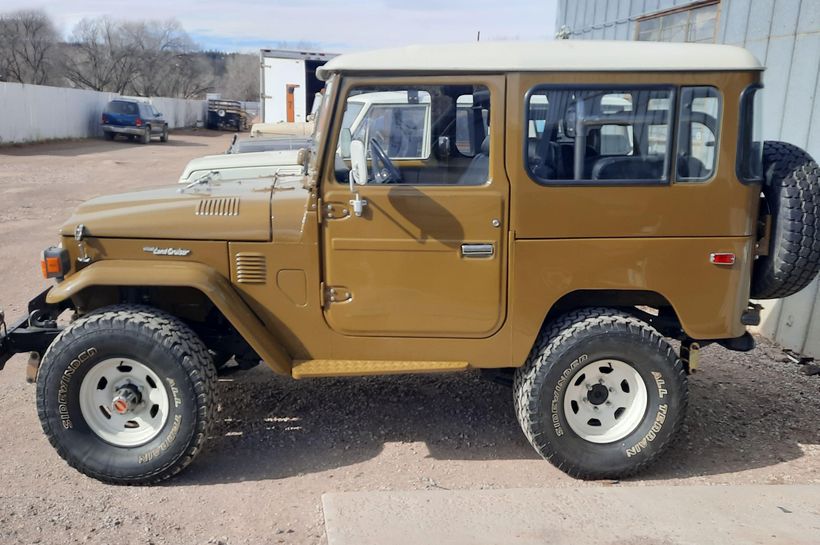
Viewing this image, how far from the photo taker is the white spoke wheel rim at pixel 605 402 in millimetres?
4309

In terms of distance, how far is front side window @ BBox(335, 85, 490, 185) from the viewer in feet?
13.6

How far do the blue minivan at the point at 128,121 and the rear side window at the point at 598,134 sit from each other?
101ft

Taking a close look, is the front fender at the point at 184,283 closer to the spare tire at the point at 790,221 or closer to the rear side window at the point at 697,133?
the rear side window at the point at 697,133

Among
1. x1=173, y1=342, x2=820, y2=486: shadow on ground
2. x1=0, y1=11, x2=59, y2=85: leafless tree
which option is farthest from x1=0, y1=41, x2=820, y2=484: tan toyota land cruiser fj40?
x1=0, y1=11, x2=59, y2=85: leafless tree

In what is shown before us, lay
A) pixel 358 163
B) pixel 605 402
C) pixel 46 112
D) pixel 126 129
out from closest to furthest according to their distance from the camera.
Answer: pixel 358 163 < pixel 605 402 < pixel 46 112 < pixel 126 129

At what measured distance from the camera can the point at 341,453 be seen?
180 inches

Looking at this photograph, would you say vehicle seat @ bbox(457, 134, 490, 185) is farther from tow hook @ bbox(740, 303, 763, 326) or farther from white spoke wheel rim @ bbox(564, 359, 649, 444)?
tow hook @ bbox(740, 303, 763, 326)

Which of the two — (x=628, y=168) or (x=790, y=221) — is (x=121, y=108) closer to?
(x=628, y=168)

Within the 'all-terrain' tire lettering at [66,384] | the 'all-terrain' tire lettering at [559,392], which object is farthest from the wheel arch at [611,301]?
the 'all-terrain' tire lettering at [66,384]

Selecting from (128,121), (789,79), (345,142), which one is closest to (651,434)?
(345,142)

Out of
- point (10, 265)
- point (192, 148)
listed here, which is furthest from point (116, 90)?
point (10, 265)

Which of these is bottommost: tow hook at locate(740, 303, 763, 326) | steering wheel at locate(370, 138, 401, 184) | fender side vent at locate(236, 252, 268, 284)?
tow hook at locate(740, 303, 763, 326)

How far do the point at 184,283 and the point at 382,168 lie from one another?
123cm

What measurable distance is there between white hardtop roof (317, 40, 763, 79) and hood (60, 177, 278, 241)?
894mm
